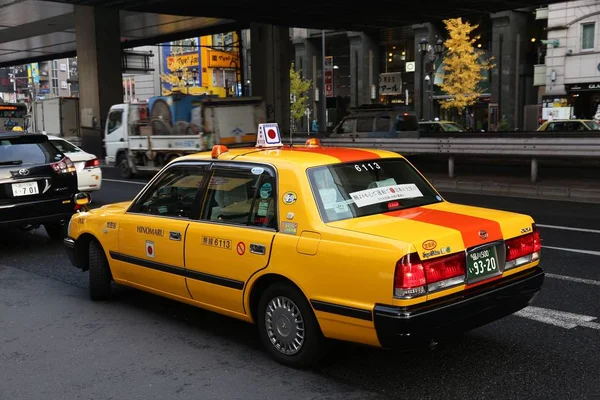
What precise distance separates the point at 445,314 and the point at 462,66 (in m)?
41.4

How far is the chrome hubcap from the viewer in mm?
4199

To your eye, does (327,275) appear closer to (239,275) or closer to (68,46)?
(239,275)

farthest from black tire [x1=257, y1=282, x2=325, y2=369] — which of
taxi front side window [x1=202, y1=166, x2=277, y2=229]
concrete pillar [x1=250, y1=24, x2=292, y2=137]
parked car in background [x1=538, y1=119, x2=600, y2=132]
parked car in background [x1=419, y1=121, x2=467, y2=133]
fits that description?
concrete pillar [x1=250, y1=24, x2=292, y2=137]

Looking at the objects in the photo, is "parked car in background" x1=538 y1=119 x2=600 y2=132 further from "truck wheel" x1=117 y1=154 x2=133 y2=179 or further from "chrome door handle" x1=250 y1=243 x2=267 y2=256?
"chrome door handle" x1=250 y1=243 x2=267 y2=256

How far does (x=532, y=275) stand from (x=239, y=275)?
2105 mm

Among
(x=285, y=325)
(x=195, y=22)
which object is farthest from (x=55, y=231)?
(x=195, y=22)

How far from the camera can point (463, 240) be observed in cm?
388

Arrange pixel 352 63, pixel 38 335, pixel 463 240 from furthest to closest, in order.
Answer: pixel 352 63 < pixel 38 335 < pixel 463 240

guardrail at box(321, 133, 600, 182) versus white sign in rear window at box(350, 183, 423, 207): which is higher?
white sign in rear window at box(350, 183, 423, 207)

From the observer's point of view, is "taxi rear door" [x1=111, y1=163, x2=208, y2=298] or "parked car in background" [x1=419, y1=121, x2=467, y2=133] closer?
"taxi rear door" [x1=111, y1=163, x2=208, y2=298]

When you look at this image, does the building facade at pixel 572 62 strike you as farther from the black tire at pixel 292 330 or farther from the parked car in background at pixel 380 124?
the black tire at pixel 292 330

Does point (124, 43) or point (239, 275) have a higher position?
point (124, 43)

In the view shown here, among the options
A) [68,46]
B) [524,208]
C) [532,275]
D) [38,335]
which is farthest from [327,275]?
[68,46]

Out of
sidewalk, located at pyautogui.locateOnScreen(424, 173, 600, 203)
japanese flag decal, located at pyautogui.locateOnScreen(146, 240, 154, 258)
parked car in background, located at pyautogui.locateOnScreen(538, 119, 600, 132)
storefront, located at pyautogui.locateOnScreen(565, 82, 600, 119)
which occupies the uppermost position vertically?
storefront, located at pyautogui.locateOnScreen(565, 82, 600, 119)
